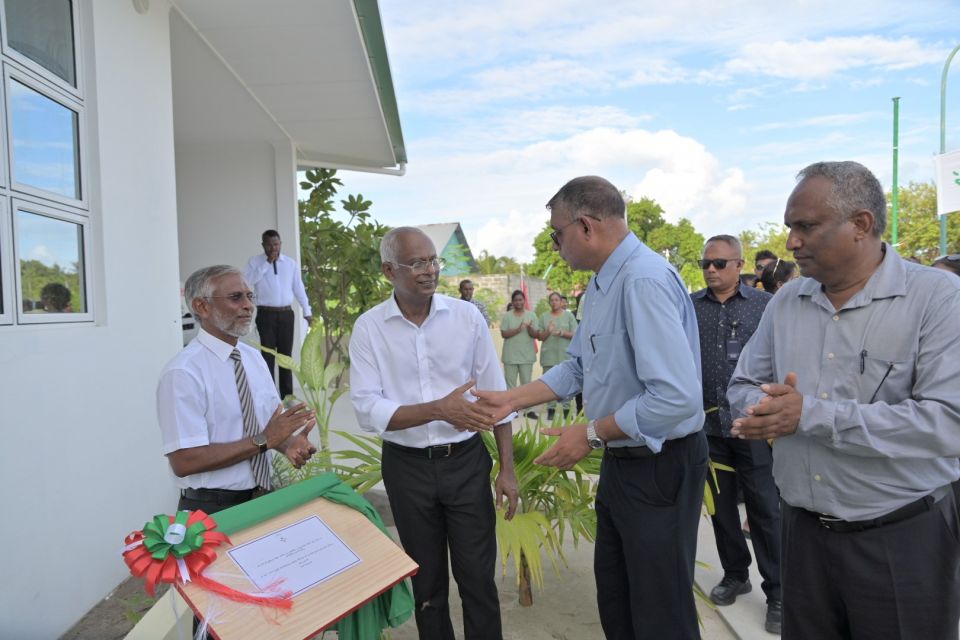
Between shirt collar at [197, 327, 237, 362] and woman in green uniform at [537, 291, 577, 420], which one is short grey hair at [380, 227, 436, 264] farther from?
woman in green uniform at [537, 291, 577, 420]

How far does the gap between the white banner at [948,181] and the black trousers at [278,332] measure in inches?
425

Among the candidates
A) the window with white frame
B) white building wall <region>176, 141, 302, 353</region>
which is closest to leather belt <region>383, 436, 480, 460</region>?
the window with white frame

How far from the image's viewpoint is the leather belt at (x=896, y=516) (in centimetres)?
191

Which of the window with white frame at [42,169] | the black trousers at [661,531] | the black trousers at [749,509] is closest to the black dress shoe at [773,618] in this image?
the black trousers at [749,509]

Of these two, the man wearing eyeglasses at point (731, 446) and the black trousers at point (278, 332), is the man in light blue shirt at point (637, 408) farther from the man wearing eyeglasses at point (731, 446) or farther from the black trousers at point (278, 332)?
the black trousers at point (278, 332)

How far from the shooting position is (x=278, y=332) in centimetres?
869

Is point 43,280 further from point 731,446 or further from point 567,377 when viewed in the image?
point 731,446

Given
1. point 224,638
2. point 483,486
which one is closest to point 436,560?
point 483,486

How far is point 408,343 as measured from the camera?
290 cm

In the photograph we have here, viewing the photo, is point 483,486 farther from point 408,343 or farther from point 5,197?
point 5,197

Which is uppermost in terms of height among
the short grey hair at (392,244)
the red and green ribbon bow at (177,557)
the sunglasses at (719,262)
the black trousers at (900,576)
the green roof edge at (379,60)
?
the green roof edge at (379,60)

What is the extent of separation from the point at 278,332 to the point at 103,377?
515 centimetres

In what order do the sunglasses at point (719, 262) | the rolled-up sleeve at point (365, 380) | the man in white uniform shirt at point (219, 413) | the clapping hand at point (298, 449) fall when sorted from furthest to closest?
→ the sunglasses at point (719, 262) < the rolled-up sleeve at point (365, 380) < the clapping hand at point (298, 449) < the man in white uniform shirt at point (219, 413)

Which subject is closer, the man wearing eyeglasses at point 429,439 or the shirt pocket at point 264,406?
the shirt pocket at point 264,406
